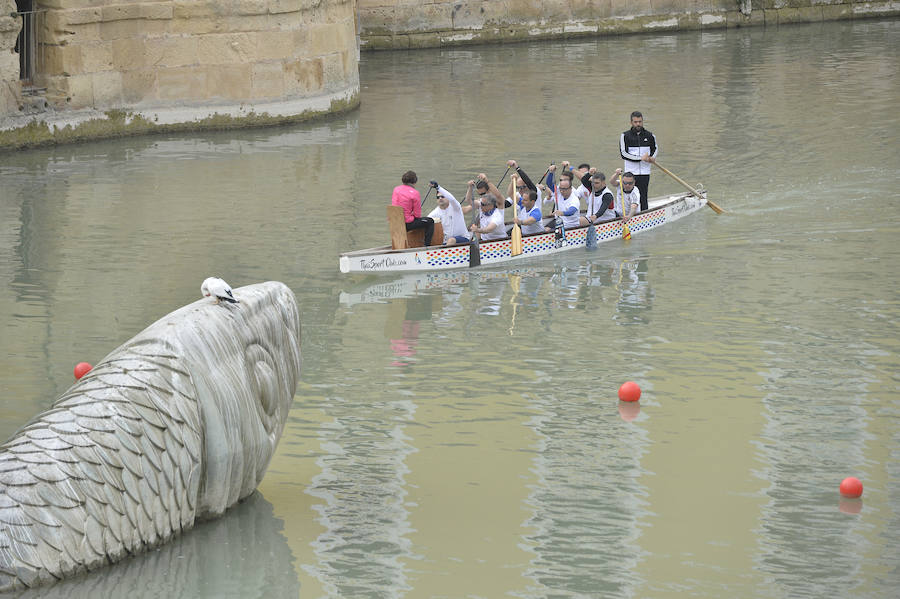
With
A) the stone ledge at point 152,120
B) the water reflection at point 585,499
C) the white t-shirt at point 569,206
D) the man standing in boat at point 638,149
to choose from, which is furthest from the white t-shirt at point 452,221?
the stone ledge at point 152,120

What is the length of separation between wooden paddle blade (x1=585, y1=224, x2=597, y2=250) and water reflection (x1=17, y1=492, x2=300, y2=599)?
28.7 ft

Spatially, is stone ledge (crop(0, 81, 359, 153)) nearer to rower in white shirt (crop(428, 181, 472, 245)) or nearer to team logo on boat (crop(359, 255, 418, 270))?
rower in white shirt (crop(428, 181, 472, 245))

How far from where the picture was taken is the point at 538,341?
508 inches

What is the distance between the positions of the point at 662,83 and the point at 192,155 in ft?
35.3

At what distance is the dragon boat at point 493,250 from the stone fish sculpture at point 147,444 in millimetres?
6888

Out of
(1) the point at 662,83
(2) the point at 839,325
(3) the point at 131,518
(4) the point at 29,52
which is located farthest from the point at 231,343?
(1) the point at 662,83

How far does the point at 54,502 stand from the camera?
6.91m

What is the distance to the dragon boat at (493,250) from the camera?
1505 centimetres

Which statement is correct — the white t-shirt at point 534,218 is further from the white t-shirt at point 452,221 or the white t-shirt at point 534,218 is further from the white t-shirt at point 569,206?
the white t-shirt at point 452,221

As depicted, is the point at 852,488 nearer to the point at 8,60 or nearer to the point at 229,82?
the point at 8,60

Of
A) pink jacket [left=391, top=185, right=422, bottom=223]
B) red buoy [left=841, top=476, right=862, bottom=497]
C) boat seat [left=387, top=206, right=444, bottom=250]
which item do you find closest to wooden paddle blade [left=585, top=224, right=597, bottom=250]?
boat seat [left=387, top=206, right=444, bottom=250]

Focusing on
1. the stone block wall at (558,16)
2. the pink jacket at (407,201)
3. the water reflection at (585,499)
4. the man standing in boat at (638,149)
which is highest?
the stone block wall at (558,16)

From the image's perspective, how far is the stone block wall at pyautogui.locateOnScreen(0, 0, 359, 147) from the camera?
22.0 metres

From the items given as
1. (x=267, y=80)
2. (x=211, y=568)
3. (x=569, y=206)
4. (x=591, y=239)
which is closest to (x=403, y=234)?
(x=569, y=206)
